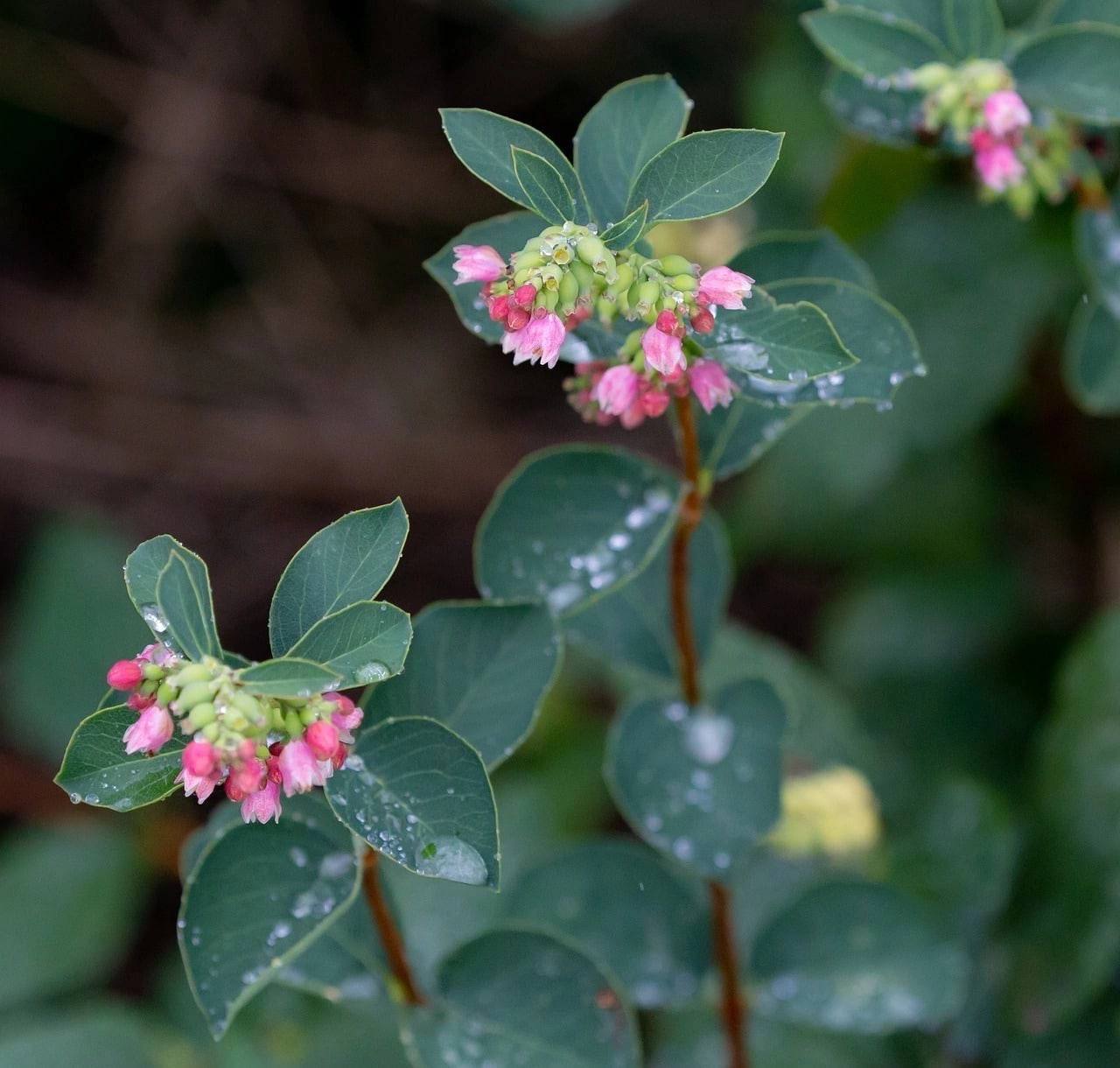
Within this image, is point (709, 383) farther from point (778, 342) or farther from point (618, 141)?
point (618, 141)

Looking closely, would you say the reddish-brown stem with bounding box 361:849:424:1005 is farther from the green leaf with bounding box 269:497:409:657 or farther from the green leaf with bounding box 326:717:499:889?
the green leaf with bounding box 269:497:409:657

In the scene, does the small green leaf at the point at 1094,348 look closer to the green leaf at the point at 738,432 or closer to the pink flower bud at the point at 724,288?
the green leaf at the point at 738,432

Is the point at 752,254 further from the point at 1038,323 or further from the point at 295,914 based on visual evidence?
the point at 1038,323

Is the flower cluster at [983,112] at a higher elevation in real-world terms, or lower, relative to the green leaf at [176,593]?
higher

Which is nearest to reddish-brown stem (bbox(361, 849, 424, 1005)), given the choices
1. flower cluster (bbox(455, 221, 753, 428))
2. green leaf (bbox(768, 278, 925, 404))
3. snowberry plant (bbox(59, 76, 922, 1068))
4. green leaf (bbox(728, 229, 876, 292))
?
snowberry plant (bbox(59, 76, 922, 1068))

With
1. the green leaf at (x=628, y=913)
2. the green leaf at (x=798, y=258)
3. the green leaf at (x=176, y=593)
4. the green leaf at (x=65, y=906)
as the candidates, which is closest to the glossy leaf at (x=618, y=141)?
the green leaf at (x=798, y=258)

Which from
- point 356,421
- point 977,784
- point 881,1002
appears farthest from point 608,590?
point 356,421
